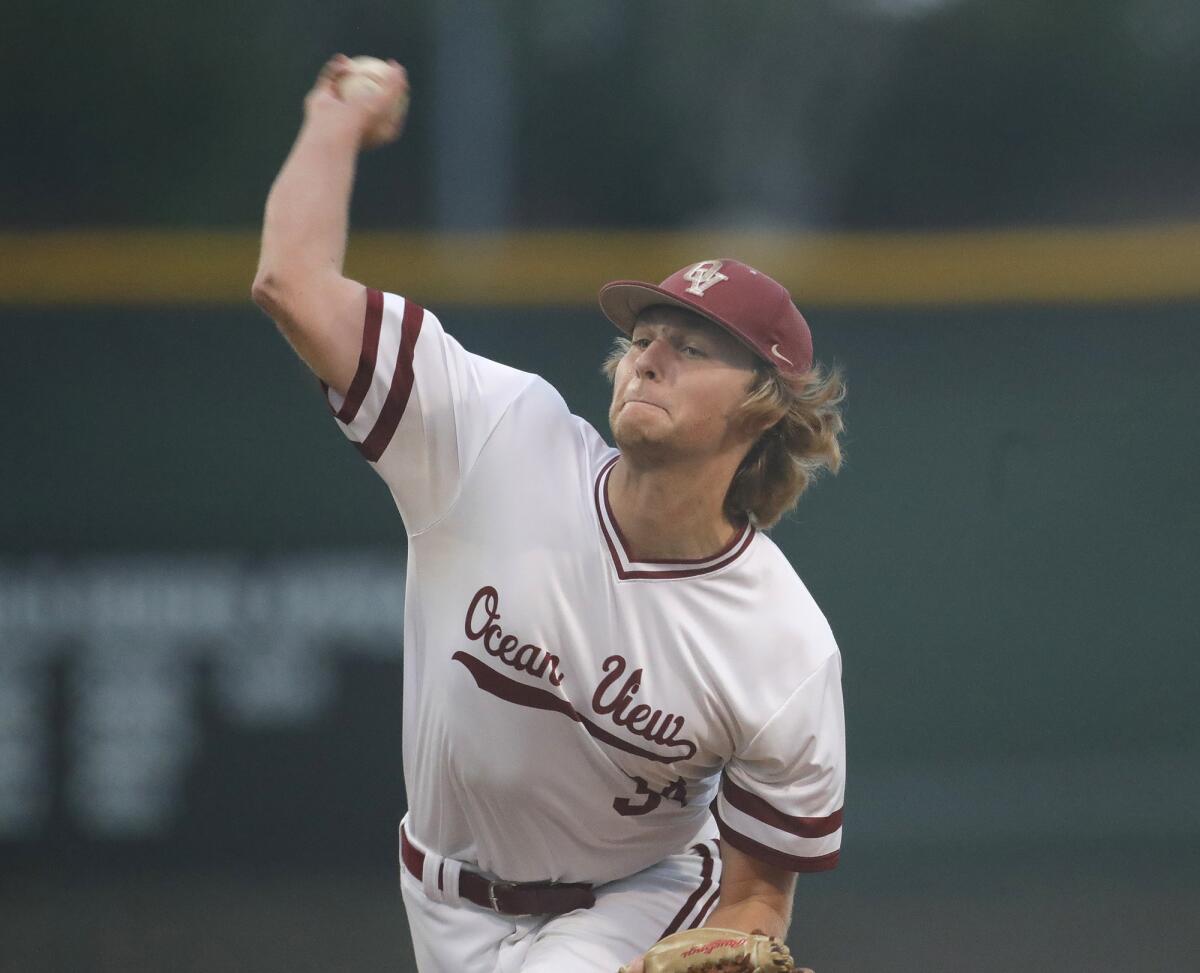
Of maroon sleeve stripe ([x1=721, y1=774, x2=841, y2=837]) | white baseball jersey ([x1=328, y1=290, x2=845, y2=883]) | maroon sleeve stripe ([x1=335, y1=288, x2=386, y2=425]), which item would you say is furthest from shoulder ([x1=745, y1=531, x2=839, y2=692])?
maroon sleeve stripe ([x1=335, y1=288, x2=386, y2=425])

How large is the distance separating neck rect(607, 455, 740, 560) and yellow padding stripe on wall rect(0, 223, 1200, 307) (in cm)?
254

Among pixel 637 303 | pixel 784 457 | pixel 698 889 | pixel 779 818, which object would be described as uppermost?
pixel 637 303

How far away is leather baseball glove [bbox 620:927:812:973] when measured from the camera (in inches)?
85.0

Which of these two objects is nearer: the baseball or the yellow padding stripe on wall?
the baseball

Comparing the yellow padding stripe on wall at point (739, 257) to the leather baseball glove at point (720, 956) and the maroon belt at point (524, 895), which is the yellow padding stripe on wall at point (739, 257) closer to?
the maroon belt at point (524, 895)

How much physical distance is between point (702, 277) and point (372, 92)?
53cm

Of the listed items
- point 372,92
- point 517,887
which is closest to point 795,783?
point 517,887

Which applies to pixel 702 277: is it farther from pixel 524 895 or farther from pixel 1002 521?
pixel 1002 521

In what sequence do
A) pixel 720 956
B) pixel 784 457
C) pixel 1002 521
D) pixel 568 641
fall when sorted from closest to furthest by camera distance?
1. pixel 720 956
2. pixel 568 641
3. pixel 784 457
4. pixel 1002 521

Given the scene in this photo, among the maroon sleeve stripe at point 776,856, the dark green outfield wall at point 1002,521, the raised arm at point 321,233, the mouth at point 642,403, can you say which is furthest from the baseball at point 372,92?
the dark green outfield wall at point 1002,521

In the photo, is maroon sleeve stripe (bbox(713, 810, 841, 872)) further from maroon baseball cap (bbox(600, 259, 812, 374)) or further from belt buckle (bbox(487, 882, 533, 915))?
maroon baseball cap (bbox(600, 259, 812, 374))

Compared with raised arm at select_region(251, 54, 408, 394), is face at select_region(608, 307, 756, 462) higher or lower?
lower

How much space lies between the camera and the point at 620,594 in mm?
2277

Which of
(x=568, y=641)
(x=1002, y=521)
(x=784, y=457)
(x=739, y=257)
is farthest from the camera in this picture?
(x=739, y=257)
